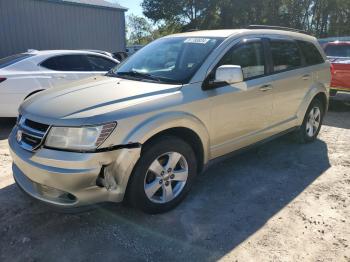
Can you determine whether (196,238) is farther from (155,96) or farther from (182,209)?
(155,96)

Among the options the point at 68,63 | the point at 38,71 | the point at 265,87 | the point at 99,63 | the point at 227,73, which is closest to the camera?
the point at 227,73

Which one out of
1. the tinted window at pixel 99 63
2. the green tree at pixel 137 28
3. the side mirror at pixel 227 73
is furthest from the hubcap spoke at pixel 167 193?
the green tree at pixel 137 28

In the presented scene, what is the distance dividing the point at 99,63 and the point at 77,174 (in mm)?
5286

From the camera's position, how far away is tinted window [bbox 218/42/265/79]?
387cm

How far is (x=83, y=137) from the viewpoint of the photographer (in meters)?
2.79

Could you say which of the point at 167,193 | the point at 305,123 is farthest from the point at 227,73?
the point at 305,123

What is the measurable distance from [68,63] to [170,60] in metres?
3.89

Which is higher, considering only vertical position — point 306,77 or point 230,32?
point 230,32

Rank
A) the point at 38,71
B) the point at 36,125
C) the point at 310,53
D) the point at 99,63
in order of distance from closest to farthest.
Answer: the point at 36,125 < the point at 310,53 < the point at 38,71 < the point at 99,63

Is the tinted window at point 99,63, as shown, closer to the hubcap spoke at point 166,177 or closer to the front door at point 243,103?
the front door at point 243,103

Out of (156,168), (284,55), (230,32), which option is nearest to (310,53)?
(284,55)

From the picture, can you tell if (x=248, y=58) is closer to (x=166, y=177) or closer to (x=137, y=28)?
(x=166, y=177)

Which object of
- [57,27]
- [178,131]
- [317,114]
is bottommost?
[317,114]

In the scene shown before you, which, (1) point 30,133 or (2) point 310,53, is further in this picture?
(2) point 310,53
